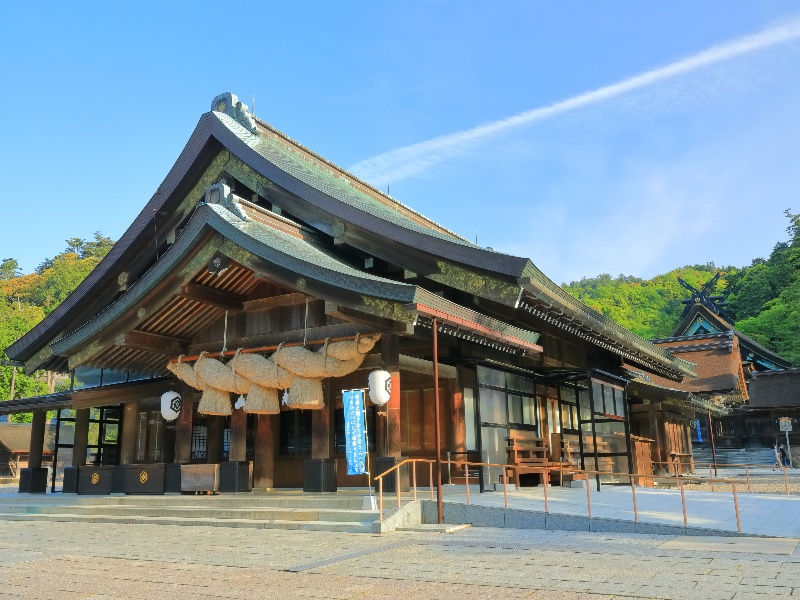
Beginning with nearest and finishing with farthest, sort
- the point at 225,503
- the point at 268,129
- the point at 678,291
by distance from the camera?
the point at 225,503
the point at 268,129
the point at 678,291

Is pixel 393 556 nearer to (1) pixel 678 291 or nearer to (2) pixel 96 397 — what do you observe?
(2) pixel 96 397

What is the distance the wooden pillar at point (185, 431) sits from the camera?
1353 cm

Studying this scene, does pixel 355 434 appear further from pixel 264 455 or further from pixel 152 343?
pixel 152 343

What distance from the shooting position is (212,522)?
10.8 metres

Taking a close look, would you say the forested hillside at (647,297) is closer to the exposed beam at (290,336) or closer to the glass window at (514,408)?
the glass window at (514,408)

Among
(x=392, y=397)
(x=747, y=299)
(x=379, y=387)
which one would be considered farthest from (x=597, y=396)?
(x=747, y=299)

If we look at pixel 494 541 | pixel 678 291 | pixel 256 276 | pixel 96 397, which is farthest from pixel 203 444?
pixel 678 291

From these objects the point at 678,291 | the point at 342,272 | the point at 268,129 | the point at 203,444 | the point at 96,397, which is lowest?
the point at 203,444


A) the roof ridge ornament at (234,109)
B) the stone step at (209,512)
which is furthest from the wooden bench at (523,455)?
the roof ridge ornament at (234,109)

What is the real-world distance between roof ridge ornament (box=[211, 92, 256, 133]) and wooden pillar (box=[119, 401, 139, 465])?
8185 millimetres

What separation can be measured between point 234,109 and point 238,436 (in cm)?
688

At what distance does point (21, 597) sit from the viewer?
5480 millimetres

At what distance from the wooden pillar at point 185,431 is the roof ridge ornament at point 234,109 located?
18.8 ft

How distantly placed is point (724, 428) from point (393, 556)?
3373 centimetres
